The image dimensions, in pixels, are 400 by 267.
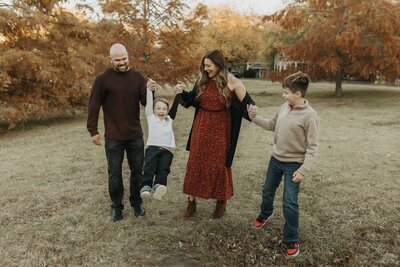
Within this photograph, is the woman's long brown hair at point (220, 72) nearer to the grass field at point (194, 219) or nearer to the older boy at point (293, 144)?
the older boy at point (293, 144)

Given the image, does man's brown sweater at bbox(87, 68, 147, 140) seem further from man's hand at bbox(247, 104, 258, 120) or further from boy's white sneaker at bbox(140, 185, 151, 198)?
man's hand at bbox(247, 104, 258, 120)

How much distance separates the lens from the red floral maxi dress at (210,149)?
14.6 ft

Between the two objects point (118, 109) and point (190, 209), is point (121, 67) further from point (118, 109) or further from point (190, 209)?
point (190, 209)

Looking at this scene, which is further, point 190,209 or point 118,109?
point 190,209

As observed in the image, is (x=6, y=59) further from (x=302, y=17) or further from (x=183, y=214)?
(x=302, y=17)

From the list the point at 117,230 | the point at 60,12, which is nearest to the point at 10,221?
the point at 117,230

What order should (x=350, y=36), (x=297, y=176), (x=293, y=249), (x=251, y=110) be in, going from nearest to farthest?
(x=297, y=176) → (x=293, y=249) → (x=251, y=110) → (x=350, y=36)

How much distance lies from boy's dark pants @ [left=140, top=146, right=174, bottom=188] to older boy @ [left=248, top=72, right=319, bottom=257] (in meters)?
1.34

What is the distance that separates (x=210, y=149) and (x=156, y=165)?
0.85 metres

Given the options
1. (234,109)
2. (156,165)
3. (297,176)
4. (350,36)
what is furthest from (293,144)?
(350,36)

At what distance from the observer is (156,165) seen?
5016 mm

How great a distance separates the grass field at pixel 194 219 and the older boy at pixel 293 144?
1.44 feet

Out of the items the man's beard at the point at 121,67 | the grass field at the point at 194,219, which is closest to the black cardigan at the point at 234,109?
the man's beard at the point at 121,67

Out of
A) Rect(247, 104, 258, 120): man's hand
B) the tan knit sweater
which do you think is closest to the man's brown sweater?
Rect(247, 104, 258, 120): man's hand
